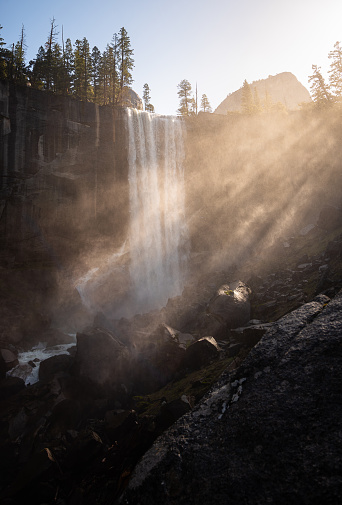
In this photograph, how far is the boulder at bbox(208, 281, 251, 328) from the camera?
48.0ft

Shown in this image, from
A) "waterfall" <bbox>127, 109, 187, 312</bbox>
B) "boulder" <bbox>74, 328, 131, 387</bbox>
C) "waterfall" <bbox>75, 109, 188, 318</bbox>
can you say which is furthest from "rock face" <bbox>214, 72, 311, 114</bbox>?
"boulder" <bbox>74, 328, 131, 387</bbox>

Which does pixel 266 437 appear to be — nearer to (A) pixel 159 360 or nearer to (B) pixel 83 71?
(A) pixel 159 360

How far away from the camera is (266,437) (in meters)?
3.77

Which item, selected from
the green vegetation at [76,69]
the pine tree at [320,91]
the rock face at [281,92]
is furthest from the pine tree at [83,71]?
the rock face at [281,92]

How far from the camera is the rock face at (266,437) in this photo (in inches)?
124

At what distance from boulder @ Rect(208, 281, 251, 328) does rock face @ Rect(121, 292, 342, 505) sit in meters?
9.68

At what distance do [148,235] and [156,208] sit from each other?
151 inches

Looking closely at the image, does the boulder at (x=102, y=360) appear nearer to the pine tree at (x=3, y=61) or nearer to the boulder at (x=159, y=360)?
the boulder at (x=159, y=360)

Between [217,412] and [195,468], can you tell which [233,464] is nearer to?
[195,468]

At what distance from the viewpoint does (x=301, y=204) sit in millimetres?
28500

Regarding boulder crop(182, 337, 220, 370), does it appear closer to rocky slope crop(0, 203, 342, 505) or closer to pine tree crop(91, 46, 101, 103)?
rocky slope crop(0, 203, 342, 505)

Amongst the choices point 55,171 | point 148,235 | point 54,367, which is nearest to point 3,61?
point 55,171

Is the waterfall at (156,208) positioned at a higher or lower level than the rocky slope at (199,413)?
higher

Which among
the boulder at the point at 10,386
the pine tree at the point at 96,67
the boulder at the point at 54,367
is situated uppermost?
the pine tree at the point at 96,67
